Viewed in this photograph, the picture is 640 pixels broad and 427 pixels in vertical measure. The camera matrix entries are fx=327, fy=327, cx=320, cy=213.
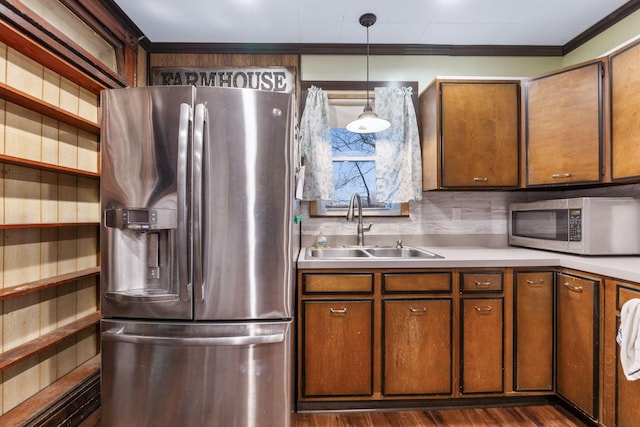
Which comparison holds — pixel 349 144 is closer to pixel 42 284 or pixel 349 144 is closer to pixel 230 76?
pixel 230 76

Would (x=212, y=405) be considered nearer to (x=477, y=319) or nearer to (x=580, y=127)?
(x=477, y=319)

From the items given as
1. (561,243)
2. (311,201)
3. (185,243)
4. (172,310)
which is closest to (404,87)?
(311,201)

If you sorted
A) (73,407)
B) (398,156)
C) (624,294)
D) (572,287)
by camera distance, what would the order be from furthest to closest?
(398,156) → (572,287) → (73,407) → (624,294)

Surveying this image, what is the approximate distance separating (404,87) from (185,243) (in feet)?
6.88

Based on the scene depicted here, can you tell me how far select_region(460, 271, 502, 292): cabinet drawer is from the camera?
200cm

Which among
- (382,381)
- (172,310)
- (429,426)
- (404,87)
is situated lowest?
(429,426)

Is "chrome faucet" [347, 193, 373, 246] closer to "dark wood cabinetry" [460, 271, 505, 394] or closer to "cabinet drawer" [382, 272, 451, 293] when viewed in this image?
"cabinet drawer" [382, 272, 451, 293]

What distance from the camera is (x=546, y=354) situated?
2.01 meters

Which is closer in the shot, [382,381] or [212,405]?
[212,405]

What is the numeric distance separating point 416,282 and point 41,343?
6.61 feet

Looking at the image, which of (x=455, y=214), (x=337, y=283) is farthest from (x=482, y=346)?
(x=455, y=214)

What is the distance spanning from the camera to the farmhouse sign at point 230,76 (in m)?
2.65

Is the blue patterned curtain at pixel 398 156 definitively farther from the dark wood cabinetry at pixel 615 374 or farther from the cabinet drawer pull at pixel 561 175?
the dark wood cabinetry at pixel 615 374

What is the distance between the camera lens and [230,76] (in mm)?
2652
